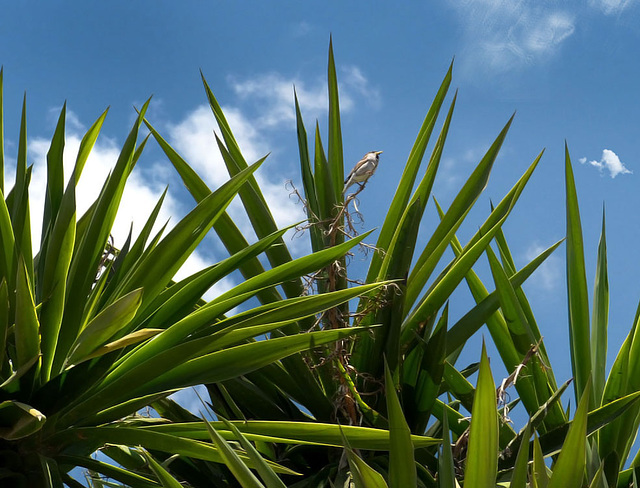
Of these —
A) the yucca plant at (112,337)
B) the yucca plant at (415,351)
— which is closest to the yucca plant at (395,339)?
the yucca plant at (415,351)

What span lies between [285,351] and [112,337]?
0.39 metres

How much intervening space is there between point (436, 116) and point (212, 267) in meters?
Answer: 0.89

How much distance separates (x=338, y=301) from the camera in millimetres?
1529

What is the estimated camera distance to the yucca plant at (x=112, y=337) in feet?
4.50

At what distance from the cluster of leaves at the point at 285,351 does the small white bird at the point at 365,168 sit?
0.25 feet

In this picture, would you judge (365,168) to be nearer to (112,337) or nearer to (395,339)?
(395,339)

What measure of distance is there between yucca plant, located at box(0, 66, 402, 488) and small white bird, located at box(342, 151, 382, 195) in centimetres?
55

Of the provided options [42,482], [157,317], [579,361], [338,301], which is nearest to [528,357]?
[579,361]

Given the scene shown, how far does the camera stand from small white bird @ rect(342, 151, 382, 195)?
2205 mm

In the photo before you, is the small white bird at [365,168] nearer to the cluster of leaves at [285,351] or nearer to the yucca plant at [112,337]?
the cluster of leaves at [285,351]

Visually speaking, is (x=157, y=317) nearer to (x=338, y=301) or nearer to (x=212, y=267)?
(x=212, y=267)

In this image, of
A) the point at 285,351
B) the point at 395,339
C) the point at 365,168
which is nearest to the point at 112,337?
the point at 285,351

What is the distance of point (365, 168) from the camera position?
2.21m

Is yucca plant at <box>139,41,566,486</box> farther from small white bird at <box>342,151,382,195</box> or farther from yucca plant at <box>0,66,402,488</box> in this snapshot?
yucca plant at <box>0,66,402,488</box>
